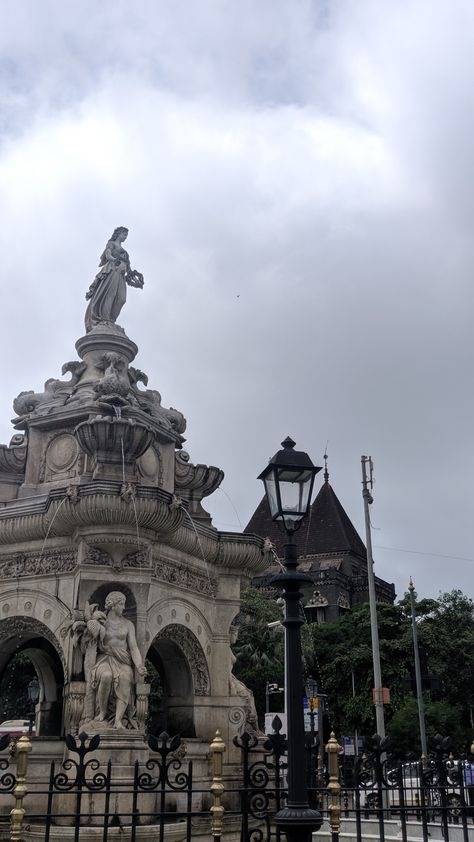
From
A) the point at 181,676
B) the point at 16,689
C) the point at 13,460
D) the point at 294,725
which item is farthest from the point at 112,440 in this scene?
the point at 16,689

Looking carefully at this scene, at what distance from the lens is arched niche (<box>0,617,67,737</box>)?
12.3 meters

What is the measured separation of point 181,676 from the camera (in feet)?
42.8

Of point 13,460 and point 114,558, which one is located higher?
point 13,460

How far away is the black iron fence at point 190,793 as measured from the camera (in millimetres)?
6867

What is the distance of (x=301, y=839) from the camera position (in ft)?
19.7

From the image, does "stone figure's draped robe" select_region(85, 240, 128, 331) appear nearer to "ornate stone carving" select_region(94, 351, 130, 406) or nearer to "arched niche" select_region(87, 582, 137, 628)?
"ornate stone carving" select_region(94, 351, 130, 406)

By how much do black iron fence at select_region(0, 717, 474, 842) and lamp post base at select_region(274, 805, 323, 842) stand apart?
83cm

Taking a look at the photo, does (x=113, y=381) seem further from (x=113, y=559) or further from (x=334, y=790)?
(x=334, y=790)

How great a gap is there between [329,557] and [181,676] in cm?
5141

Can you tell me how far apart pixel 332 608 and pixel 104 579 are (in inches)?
1939

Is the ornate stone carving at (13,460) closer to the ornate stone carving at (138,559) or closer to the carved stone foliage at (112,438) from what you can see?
the carved stone foliage at (112,438)

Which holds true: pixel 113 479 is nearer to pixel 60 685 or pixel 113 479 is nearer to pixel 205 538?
pixel 205 538

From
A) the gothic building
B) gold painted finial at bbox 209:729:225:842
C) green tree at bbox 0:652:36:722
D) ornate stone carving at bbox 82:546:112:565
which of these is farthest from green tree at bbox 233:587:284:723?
gold painted finial at bbox 209:729:225:842

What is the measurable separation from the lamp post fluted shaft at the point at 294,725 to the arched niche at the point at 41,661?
6612mm
